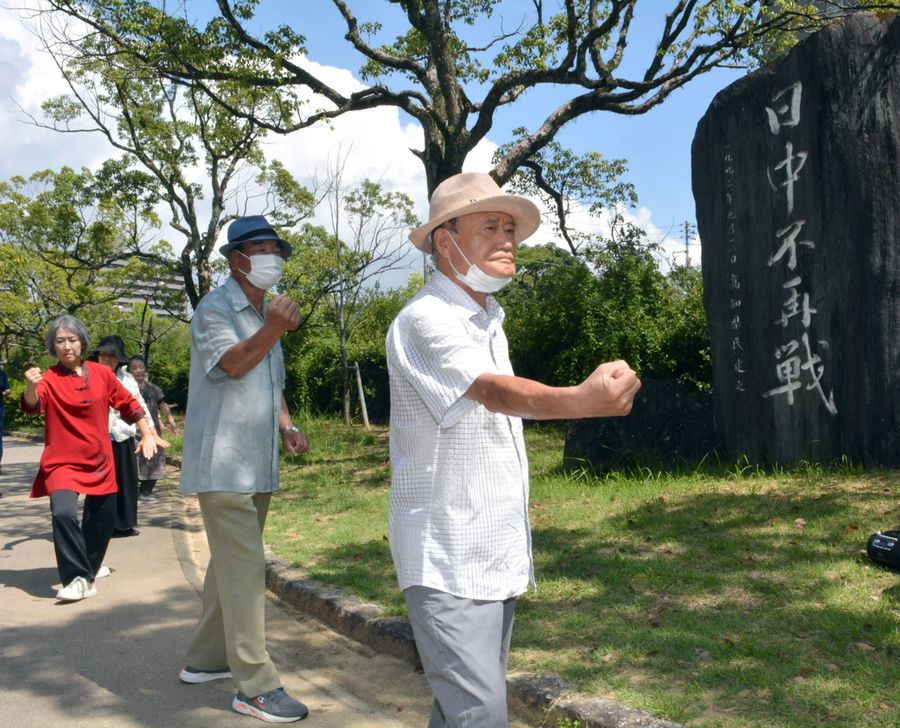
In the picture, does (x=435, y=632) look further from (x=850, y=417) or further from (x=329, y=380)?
(x=329, y=380)

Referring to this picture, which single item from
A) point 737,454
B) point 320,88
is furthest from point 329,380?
point 737,454

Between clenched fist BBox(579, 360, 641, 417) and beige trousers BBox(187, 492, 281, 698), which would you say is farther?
beige trousers BBox(187, 492, 281, 698)

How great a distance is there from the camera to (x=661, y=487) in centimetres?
820

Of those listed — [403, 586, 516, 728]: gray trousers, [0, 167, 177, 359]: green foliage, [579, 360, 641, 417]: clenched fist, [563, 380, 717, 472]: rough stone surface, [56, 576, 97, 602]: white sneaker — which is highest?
[0, 167, 177, 359]: green foliage

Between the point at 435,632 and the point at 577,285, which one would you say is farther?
the point at 577,285

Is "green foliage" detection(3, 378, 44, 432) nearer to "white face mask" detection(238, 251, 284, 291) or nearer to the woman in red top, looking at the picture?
the woman in red top

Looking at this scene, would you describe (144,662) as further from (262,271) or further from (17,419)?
(17,419)

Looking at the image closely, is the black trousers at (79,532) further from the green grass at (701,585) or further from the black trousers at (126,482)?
the black trousers at (126,482)

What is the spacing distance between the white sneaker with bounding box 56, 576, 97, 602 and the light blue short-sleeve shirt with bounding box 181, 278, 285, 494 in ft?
8.70

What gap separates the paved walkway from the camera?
424cm

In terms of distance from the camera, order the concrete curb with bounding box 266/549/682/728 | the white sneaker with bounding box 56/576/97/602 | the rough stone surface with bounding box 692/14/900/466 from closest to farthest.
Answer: the concrete curb with bounding box 266/549/682/728 < the white sneaker with bounding box 56/576/97/602 < the rough stone surface with bounding box 692/14/900/466

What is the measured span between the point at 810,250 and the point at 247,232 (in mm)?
6042

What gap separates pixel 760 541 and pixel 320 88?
8.00 meters

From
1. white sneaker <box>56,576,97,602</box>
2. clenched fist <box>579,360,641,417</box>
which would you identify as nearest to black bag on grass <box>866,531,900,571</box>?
clenched fist <box>579,360,641,417</box>
